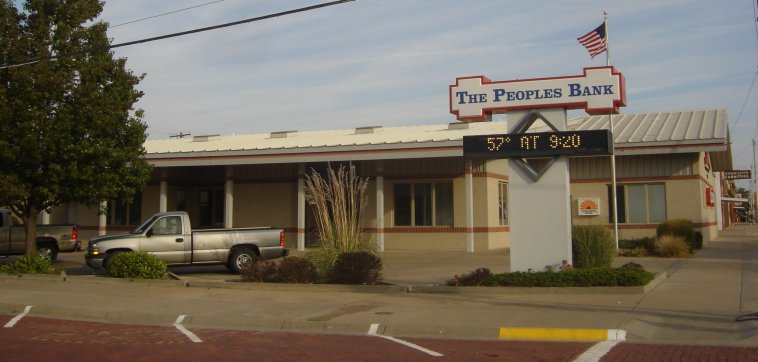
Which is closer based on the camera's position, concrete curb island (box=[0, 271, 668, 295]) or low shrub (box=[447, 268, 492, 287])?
concrete curb island (box=[0, 271, 668, 295])

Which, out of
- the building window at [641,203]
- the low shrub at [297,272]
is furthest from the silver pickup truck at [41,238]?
the building window at [641,203]

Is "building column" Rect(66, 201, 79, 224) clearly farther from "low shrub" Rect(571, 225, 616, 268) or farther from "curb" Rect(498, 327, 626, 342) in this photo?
"curb" Rect(498, 327, 626, 342)

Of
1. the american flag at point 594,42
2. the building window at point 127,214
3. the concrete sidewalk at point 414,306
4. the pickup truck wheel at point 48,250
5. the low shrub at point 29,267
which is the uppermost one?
the american flag at point 594,42

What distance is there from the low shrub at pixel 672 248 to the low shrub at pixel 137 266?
15.8 m

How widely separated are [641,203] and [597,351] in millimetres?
21910

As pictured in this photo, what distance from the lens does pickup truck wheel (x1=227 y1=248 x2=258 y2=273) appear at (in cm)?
1891

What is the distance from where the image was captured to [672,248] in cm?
2270

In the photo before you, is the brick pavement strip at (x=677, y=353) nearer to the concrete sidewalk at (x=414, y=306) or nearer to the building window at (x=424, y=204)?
the concrete sidewalk at (x=414, y=306)

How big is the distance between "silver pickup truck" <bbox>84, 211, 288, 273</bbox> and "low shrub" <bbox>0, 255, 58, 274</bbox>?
44.9 inches

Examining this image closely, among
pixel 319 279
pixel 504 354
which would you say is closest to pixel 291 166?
pixel 319 279

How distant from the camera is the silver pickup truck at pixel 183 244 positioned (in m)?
18.2

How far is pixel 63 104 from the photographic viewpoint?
59.6 feet

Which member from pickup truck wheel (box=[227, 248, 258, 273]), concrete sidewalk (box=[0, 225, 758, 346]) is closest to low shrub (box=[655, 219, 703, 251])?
concrete sidewalk (box=[0, 225, 758, 346])

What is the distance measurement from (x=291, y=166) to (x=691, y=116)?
18921mm
